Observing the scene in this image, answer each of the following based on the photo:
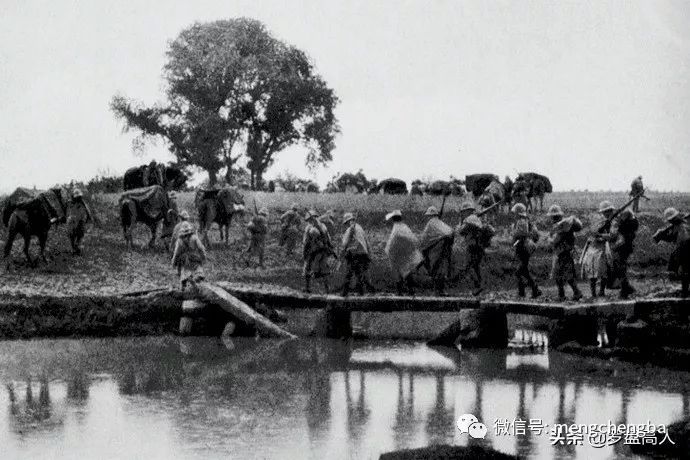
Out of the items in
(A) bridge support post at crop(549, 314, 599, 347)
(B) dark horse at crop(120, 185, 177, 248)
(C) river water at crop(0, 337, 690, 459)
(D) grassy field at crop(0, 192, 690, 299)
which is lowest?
(C) river water at crop(0, 337, 690, 459)

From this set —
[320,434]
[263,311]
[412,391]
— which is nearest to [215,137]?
[263,311]

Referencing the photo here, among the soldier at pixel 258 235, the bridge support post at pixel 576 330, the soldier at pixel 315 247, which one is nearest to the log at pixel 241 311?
the soldier at pixel 315 247

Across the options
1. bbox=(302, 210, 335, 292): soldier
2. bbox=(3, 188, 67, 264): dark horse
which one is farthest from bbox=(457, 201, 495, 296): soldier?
bbox=(3, 188, 67, 264): dark horse

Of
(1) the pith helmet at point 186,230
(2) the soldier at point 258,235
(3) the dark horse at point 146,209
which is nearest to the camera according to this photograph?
(1) the pith helmet at point 186,230

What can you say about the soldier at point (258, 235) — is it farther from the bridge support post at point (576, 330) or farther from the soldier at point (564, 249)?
the bridge support post at point (576, 330)

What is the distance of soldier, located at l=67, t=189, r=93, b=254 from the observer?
26.2 meters

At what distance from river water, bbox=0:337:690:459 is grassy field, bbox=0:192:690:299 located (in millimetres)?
4822

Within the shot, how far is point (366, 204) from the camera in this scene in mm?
38188

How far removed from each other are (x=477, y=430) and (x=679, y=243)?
705cm

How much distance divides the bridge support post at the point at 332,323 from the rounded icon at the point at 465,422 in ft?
29.0

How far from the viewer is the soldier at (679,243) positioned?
56.9 ft

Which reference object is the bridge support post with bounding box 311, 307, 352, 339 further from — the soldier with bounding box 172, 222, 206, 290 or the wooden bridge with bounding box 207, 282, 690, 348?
the soldier with bounding box 172, 222, 206, 290

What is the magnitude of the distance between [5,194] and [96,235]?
3.19 m

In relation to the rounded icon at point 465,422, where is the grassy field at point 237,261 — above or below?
above
